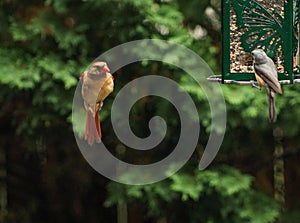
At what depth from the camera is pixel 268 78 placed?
3.39ft

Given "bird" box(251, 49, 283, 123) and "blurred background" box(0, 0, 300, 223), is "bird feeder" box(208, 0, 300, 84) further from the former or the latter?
"blurred background" box(0, 0, 300, 223)

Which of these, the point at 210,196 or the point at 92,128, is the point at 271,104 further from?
the point at 210,196

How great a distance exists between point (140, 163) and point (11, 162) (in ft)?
3.09

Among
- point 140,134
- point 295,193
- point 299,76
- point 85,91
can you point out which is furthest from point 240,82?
point 295,193

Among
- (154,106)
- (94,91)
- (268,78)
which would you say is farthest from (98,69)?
(154,106)

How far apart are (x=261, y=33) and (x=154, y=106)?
1753 mm

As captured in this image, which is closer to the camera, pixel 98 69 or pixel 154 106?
pixel 98 69

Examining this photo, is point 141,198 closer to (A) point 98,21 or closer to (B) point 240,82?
(A) point 98,21

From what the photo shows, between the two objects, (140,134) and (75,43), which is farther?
(140,134)

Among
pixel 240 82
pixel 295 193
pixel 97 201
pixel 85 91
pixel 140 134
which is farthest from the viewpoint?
pixel 97 201

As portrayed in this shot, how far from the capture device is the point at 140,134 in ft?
9.71

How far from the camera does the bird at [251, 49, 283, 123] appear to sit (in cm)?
102

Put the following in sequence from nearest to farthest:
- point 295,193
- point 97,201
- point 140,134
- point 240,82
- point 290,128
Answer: point 240,82 → point 290,128 → point 140,134 → point 295,193 → point 97,201

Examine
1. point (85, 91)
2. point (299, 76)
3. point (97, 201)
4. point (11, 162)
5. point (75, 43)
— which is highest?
point (85, 91)
